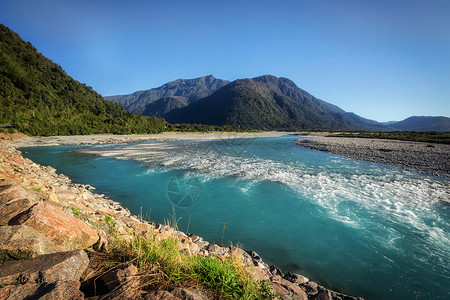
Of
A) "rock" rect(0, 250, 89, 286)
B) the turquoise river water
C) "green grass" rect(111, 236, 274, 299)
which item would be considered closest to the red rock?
"rock" rect(0, 250, 89, 286)

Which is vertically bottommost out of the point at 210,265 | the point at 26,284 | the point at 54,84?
the point at 210,265

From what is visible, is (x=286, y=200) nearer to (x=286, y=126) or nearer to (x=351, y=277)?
(x=351, y=277)

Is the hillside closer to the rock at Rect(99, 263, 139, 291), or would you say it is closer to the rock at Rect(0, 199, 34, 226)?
the rock at Rect(0, 199, 34, 226)

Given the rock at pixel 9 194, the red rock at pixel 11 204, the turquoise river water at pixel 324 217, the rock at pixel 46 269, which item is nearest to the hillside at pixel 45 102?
the turquoise river water at pixel 324 217

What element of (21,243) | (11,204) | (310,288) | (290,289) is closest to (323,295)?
(310,288)

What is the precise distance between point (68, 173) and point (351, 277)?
17.7 m

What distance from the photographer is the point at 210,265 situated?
2617mm

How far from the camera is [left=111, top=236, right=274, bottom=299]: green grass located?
2279 mm

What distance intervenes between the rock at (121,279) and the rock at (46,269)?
0.31 m

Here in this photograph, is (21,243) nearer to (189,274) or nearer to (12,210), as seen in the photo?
(12,210)

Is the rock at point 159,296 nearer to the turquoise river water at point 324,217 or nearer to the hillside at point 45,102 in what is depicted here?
the turquoise river water at point 324,217

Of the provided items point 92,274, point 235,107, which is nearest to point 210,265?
point 92,274

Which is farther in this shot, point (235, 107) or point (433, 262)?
point (235, 107)

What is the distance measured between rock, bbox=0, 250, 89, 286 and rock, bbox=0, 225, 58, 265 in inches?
3.0
